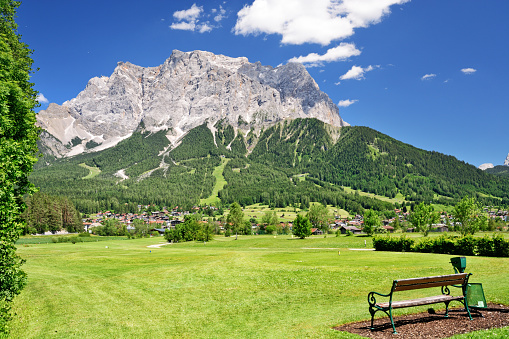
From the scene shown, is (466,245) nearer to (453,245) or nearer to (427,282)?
(453,245)

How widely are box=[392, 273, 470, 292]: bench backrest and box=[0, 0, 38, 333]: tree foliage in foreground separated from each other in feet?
51.6

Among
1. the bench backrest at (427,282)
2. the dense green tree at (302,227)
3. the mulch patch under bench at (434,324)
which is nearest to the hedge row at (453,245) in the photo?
the mulch patch under bench at (434,324)

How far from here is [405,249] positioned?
51.0 meters

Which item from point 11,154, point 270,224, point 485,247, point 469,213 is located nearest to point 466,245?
point 485,247

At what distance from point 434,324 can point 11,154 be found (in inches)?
757

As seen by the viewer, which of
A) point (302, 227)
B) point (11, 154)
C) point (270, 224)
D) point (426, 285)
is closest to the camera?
point (426, 285)

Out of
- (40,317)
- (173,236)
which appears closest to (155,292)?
(40,317)

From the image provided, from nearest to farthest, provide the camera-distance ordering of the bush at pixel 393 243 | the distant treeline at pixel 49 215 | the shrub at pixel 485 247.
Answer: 1. the shrub at pixel 485 247
2. the bush at pixel 393 243
3. the distant treeline at pixel 49 215

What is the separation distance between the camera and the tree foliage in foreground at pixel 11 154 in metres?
13.6

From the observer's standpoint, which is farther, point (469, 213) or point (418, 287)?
point (469, 213)

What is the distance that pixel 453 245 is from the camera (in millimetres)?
43094

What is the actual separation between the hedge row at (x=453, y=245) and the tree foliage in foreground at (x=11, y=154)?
4741cm

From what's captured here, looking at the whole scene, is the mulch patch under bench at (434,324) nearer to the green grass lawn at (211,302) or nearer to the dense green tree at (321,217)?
the green grass lawn at (211,302)

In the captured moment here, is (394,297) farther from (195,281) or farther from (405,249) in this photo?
(405,249)
